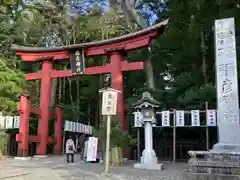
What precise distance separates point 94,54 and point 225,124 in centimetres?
948

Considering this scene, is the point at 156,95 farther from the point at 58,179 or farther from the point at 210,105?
the point at 58,179

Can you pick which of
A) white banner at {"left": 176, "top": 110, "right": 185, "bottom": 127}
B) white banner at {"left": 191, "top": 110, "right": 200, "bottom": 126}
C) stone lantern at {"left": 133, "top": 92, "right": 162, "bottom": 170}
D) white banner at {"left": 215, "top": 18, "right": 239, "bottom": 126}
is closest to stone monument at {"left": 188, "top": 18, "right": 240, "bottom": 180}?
white banner at {"left": 215, "top": 18, "right": 239, "bottom": 126}

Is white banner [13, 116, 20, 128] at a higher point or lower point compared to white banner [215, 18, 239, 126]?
lower

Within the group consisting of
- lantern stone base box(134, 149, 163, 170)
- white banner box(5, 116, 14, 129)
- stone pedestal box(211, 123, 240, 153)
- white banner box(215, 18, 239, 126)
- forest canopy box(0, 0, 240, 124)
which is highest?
forest canopy box(0, 0, 240, 124)

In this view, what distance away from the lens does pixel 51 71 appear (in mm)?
17938

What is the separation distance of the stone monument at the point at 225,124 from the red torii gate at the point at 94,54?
17.6 ft

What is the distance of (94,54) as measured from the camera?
56.0ft

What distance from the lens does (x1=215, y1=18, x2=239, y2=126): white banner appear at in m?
9.41

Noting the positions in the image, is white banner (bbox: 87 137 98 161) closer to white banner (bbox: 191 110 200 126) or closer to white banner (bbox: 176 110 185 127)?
white banner (bbox: 176 110 185 127)

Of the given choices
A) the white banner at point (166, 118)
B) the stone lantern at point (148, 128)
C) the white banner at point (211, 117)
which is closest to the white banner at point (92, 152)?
the stone lantern at point (148, 128)

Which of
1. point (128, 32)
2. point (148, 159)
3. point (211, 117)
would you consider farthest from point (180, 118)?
point (128, 32)

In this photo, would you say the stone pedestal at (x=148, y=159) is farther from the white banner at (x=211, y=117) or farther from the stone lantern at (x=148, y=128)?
the white banner at (x=211, y=117)

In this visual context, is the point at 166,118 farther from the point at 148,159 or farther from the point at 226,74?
the point at 226,74

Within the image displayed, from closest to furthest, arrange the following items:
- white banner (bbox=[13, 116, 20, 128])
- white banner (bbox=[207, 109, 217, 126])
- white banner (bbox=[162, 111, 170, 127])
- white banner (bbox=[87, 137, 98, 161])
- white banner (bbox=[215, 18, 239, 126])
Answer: white banner (bbox=[215, 18, 239, 126]), white banner (bbox=[207, 109, 217, 126]), white banner (bbox=[87, 137, 98, 161]), white banner (bbox=[162, 111, 170, 127]), white banner (bbox=[13, 116, 20, 128])
